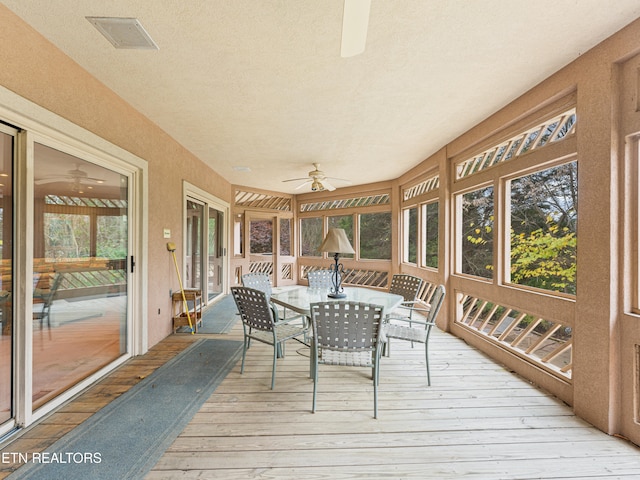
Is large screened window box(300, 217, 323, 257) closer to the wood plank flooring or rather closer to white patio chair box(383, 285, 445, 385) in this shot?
white patio chair box(383, 285, 445, 385)

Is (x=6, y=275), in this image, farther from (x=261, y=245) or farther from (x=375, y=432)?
(x=261, y=245)

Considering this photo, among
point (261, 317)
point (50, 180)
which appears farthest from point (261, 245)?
point (50, 180)

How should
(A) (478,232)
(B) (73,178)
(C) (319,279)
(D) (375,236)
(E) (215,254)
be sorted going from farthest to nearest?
1. (D) (375,236)
2. (E) (215,254)
3. (C) (319,279)
4. (A) (478,232)
5. (B) (73,178)

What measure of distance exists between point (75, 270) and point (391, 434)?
2.88 m

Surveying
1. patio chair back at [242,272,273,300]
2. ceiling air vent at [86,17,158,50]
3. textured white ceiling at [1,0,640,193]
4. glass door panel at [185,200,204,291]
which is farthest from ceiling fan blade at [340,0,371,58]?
glass door panel at [185,200,204,291]

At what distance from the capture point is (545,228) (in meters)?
2.81

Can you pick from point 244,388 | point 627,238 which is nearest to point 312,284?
point 244,388

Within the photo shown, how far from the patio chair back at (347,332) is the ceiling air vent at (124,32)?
2.20 metres

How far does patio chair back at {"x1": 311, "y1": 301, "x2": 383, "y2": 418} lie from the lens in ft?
6.73

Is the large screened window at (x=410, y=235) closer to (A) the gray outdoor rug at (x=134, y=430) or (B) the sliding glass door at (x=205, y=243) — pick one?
(B) the sliding glass door at (x=205, y=243)

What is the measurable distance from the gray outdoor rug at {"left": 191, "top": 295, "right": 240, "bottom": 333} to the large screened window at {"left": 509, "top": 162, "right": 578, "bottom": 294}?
3.92 m

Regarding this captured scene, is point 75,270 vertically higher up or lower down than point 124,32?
lower down

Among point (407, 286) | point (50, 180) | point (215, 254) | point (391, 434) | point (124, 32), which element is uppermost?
point (124, 32)

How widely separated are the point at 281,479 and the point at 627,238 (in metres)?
2.74
